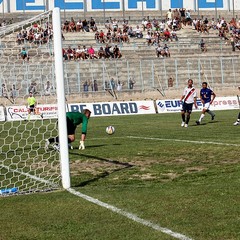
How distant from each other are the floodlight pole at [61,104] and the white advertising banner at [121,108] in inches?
1257

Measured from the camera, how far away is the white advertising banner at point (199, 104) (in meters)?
46.1

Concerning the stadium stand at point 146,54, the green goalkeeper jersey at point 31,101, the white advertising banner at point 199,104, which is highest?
the stadium stand at point 146,54

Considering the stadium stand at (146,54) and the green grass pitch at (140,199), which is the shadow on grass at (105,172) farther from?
the stadium stand at (146,54)

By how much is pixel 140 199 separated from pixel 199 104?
3618 centimetres

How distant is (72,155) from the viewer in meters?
17.6

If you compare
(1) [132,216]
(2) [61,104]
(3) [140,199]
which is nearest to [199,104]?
(2) [61,104]

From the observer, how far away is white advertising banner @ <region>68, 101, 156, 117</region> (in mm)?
44375

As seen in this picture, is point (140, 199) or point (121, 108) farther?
point (121, 108)

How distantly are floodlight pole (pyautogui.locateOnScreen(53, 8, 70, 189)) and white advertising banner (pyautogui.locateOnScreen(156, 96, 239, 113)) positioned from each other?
111ft

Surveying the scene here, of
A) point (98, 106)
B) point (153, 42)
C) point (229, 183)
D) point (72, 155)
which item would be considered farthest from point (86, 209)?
point (153, 42)

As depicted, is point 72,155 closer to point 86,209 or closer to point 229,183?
point 229,183

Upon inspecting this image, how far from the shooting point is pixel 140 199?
33.4 ft

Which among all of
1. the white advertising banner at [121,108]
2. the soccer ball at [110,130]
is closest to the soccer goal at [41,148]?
the soccer ball at [110,130]

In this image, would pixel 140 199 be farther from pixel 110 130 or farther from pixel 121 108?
pixel 121 108
